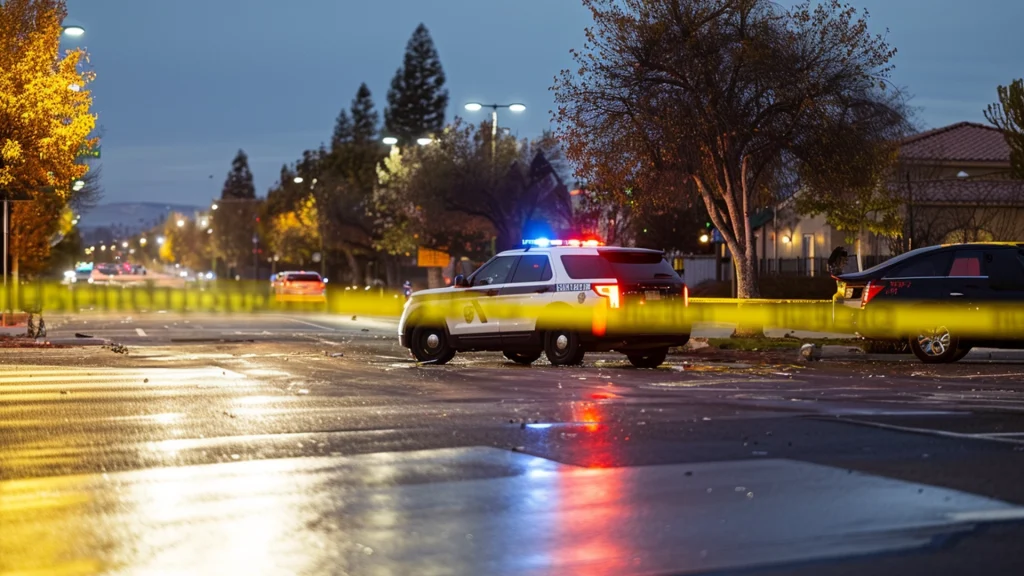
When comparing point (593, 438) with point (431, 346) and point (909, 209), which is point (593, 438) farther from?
point (909, 209)

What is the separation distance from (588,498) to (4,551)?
10.4 ft

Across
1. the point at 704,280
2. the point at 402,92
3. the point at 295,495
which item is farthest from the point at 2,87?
the point at 402,92

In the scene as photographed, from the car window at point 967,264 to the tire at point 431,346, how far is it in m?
7.63

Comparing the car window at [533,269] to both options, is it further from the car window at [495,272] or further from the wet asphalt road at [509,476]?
the wet asphalt road at [509,476]

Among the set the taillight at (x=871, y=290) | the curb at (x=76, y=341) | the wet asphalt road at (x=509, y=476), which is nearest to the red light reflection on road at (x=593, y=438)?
the wet asphalt road at (x=509, y=476)

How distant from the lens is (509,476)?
28.8 feet

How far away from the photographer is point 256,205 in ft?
470

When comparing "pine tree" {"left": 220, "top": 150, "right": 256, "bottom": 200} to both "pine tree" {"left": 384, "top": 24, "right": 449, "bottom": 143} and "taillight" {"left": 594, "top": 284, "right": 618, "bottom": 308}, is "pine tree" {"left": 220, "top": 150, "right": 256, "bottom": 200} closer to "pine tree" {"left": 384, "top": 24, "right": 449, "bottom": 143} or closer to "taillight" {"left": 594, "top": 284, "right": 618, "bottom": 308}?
"pine tree" {"left": 384, "top": 24, "right": 449, "bottom": 143}

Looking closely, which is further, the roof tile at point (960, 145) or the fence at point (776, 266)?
the roof tile at point (960, 145)

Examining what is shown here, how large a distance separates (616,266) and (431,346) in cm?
329

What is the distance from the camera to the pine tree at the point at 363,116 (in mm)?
137375

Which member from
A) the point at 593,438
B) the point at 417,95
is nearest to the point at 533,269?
the point at 593,438

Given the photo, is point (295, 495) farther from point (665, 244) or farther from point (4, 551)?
point (665, 244)

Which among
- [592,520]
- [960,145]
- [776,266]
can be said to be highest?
[960,145]
